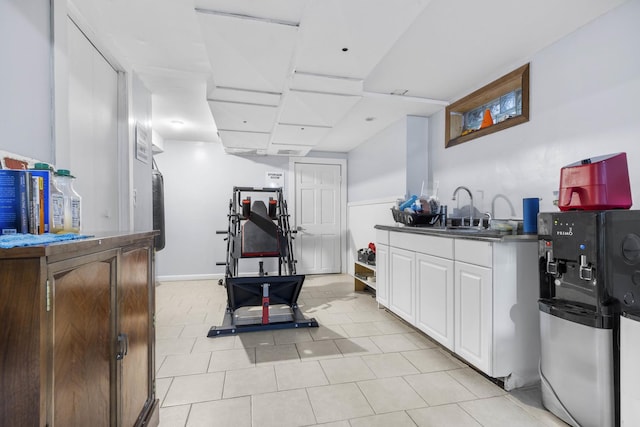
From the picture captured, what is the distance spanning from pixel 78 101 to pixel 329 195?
4.20 meters

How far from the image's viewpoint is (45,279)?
69cm

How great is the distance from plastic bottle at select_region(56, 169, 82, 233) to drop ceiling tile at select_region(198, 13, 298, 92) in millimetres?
1183

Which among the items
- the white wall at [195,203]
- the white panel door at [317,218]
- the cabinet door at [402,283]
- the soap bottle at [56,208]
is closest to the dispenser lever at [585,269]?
the cabinet door at [402,283]

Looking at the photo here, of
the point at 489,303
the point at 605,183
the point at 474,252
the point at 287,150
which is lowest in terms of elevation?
the point at 489,303

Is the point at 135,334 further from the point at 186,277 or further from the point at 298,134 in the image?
the point at 186,277

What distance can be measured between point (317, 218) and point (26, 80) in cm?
459

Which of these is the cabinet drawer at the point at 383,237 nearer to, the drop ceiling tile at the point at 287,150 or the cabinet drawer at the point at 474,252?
the cabinet drawer at the point at 474,252

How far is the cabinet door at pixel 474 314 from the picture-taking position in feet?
6.48

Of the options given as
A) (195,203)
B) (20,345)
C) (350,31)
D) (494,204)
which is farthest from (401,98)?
(195,203)

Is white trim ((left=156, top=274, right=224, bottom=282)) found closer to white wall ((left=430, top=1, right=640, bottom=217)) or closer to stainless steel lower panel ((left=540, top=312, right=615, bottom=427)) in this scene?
white wall ((left=430, top=1, right=640, bottom=217))

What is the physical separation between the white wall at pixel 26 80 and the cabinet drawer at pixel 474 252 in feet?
8.53

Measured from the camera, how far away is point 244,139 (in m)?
4.32

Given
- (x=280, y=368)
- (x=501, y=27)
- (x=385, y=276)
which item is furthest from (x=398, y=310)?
(x=501, y=27)

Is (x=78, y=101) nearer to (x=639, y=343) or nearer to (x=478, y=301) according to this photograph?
(x=478, y=301)
